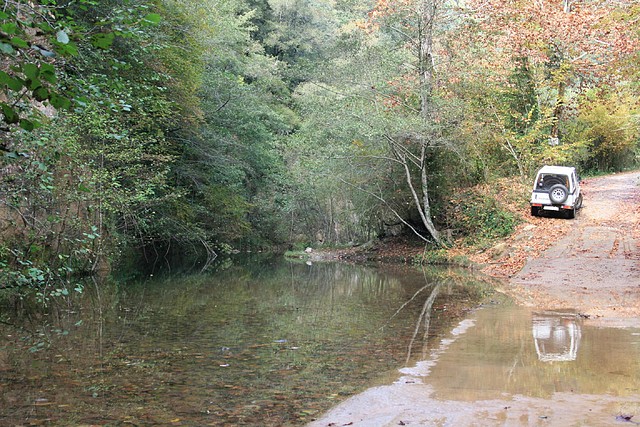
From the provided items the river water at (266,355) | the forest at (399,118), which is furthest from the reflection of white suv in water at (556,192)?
the river water at (266,355)

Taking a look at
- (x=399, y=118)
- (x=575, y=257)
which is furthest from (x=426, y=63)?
(x=575, y=257)

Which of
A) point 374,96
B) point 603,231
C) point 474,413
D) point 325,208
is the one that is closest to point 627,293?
point 603,231

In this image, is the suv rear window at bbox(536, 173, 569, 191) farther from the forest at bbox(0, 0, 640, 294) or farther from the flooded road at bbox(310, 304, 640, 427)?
the flooded road at bbox(310, 304, 640, 427)

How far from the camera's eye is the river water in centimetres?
645

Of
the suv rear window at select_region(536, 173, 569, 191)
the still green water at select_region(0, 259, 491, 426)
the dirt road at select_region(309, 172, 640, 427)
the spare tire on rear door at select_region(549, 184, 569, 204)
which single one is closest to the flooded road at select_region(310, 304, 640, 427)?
the dirt road at select_region(309, 172, 640, 427)

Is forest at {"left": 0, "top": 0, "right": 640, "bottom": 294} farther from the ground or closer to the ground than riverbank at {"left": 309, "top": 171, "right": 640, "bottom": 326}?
farther from the ground

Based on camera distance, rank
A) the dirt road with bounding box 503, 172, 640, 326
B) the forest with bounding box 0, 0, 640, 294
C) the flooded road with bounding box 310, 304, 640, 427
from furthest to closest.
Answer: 1. the forest with bounding box 0, 0, 640, 294
2. the dirt road with bounding box 503, 172, 640, 326
3. the flooded road with bounding box 310, 304, 640, 427

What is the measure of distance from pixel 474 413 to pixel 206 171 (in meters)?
24.7

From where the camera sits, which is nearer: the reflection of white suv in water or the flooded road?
the flooded road

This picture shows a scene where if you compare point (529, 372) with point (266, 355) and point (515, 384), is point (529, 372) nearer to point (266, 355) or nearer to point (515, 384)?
point (515, 384)

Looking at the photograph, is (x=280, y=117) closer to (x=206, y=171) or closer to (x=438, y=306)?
(x=206, y=171)

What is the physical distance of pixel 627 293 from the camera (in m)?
14.1

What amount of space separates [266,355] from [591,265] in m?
12.2

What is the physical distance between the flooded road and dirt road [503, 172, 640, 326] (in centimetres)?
217
